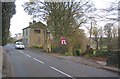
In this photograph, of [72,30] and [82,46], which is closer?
[72,30]

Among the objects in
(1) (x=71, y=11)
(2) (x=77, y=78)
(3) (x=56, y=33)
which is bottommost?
(2) (x=77, y=78)

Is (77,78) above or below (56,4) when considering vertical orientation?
below

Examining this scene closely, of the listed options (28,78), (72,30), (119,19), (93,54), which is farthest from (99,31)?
(28,78)

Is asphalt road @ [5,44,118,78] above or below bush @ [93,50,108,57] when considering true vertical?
below

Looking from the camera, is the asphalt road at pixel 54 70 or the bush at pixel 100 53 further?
the bush at pixel 100 53

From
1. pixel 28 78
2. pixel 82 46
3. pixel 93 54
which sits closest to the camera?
pixel 28 78

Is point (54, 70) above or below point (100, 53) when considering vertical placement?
below

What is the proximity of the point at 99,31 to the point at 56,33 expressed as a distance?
1468 inches

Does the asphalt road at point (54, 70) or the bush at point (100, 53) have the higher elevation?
the bush at point (100, 53)

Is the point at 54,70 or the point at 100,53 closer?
the point at 54,70

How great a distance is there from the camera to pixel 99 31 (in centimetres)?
8638

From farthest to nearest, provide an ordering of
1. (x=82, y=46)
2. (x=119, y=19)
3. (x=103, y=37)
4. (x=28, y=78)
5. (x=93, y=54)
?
(x=103, y=37) → (x=82, y=46) → (x=93, y=54) → (x=119, y=19) → (x=28, y=78)

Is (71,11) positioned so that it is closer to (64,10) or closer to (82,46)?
(64,10)

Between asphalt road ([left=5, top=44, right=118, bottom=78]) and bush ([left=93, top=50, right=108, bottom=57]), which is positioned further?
bush ([left=93, top=50, right=108, bottom=57])
